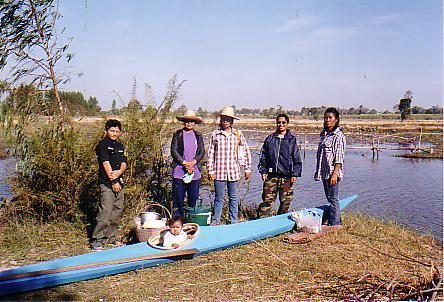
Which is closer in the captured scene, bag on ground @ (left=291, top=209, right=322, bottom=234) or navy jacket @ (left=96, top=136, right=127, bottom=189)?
navy jacket @ (left=96, top=136, right=127, bottom=189)

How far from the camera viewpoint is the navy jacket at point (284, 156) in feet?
20.9

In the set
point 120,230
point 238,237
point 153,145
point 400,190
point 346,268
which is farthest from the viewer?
point 400,190

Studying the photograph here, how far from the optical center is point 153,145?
22.4 ft

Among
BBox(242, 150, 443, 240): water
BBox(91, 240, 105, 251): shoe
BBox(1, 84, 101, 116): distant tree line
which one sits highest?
BBox(1, 84, 101, 116): distant tree line

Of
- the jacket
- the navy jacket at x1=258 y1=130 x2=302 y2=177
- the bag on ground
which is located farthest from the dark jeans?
the bag on ground

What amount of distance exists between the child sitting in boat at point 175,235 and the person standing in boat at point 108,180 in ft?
2.59

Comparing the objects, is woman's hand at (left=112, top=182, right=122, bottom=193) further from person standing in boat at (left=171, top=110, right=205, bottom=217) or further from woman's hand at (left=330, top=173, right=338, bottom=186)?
woman's hand at (left=330, top=173, right=338, bottom=186)

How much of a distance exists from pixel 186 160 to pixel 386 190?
33.7 feet

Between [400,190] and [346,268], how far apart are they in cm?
1073

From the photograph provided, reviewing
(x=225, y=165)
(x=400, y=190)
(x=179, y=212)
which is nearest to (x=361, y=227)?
(x=225, y=165)

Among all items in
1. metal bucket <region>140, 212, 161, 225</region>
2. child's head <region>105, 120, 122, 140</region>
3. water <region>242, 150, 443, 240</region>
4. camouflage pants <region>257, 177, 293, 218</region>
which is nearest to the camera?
child's head <region>105, 120, 122, 140</region>

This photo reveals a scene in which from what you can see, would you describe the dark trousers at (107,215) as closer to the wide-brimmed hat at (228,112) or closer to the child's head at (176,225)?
the child's head at (176,225)

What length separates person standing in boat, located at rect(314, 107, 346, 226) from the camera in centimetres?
589

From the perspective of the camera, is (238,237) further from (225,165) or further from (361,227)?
(361,227)
